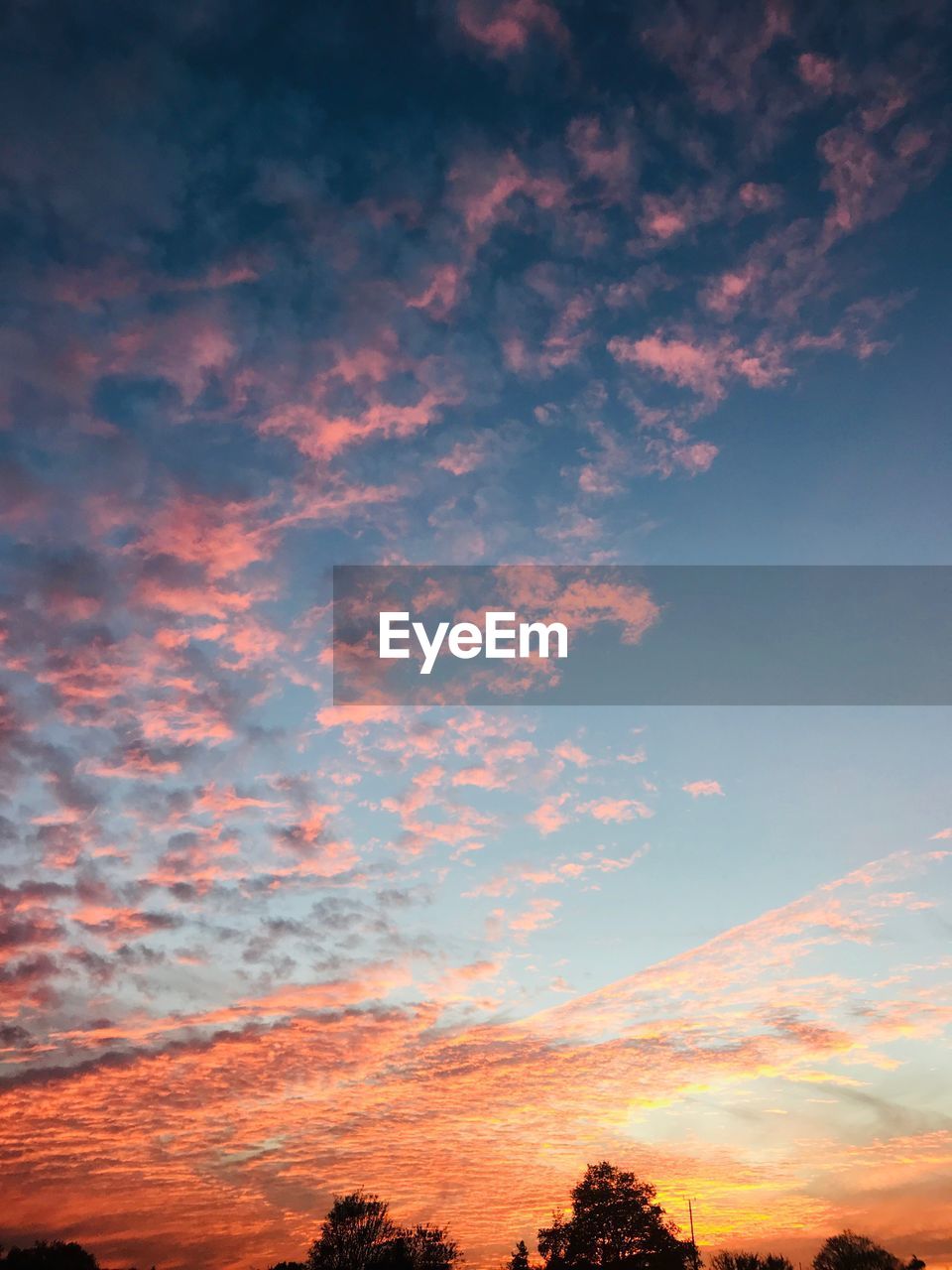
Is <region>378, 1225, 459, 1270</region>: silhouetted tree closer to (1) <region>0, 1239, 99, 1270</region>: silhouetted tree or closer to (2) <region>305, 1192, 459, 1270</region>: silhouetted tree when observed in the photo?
(2) <region>305, 1192, 459, 1270</region>: silhouetted tree

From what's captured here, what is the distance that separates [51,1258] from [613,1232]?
72.2 meters

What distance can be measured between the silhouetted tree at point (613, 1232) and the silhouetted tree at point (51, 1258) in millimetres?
61022

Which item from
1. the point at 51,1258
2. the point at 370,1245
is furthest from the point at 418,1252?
the point at 51,1258

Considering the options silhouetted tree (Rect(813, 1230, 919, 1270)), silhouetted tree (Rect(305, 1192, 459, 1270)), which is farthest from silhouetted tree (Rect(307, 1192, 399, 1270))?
silhouetted tree (Rect(813, 1230, 919, 1270))

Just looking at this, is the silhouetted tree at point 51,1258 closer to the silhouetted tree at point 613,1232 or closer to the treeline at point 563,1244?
the treeline at point 563,1244

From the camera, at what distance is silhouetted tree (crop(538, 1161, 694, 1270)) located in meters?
90.5

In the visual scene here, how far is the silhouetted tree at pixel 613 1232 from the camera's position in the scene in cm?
9050

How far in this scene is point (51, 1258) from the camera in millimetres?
107688

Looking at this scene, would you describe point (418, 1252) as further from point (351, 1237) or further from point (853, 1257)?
point (853, 1257)

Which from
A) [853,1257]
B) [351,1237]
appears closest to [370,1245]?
[351,1237]

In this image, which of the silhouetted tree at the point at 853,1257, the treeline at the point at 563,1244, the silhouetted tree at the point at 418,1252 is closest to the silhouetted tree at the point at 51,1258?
the treeline at the point at 563,1244

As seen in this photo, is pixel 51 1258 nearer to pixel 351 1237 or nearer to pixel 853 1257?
pixel 351 1237

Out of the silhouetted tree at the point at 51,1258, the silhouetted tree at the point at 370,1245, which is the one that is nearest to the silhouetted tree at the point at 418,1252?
the silhouetted tree at the point at 370,1245

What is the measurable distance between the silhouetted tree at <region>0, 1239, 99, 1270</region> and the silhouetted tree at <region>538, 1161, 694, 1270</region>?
6102 cm
